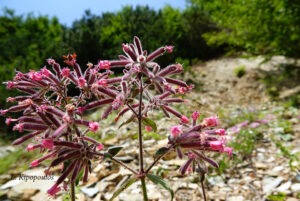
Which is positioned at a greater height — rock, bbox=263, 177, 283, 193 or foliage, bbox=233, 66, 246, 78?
foliage, bbox=233, 66, 246, 78

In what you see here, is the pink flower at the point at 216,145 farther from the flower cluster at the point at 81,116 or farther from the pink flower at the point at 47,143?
the pink flower at the point at 47,143

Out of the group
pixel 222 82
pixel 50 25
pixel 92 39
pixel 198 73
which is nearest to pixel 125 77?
pixel 92 39

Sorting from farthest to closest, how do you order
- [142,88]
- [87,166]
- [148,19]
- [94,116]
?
[148,19], [94,116], [142,88], [87,166]

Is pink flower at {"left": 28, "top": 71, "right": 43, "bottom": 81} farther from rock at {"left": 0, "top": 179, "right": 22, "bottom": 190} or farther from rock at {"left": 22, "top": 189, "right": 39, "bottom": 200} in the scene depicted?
rock at {"left": 0, "top": 179, "right": 22, "bottom": 190}

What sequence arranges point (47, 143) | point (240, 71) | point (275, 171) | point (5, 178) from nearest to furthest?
point (47, 143) → point (275, 171) → point (5, 178) → point (240, 71)

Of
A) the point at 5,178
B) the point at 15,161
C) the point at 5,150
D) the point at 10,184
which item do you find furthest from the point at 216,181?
the point at 5,150

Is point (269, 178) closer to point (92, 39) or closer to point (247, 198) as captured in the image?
point (247, 198)

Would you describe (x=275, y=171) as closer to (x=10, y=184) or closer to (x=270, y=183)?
(x=270, y=183)

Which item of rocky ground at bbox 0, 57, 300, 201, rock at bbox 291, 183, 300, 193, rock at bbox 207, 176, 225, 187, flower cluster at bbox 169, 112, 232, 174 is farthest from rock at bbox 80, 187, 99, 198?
flower cluster at bbox 169, 112, 232, 174
